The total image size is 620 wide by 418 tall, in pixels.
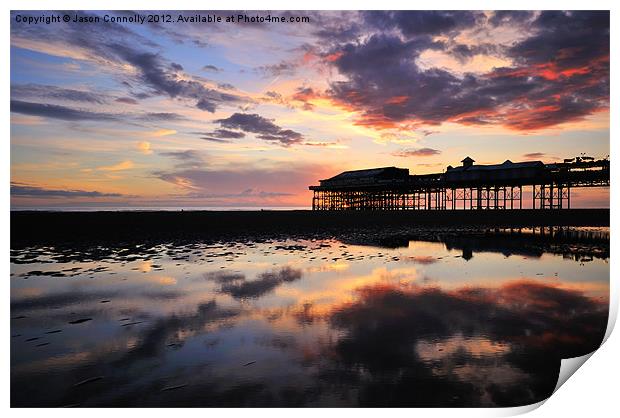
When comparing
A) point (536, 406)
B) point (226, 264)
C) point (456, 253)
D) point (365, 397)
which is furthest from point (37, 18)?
point (456, 253)

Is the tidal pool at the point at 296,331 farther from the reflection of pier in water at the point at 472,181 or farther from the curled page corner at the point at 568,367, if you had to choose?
the reflection of pier in water at the point at 472,181

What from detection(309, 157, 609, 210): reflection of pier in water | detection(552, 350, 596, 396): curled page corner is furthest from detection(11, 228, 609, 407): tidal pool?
detection(309, 157, 609, 210): reflection of pier in water

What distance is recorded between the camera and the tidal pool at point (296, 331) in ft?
13.3

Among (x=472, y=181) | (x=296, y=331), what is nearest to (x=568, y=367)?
(x=296, y=331)

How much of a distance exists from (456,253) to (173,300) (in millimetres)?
9969

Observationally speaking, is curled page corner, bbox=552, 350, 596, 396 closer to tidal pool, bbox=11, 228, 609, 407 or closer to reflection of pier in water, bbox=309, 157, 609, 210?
tidal pool, bbox=11, 228, 609, 407

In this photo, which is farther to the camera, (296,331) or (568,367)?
(296,331)

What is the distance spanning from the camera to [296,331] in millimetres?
5605

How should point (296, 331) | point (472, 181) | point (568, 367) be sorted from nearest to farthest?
point (568, 367)
point (296, 331)
point (472, 181)

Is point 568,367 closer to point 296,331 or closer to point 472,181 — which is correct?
point 296,331

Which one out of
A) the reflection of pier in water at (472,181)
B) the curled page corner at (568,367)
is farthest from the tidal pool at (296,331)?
the reflection of pier in water at (472,181)

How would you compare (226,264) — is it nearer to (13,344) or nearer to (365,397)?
(13,344)

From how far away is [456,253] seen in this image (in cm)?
1363

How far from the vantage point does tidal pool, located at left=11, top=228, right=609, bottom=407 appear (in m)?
4.06
